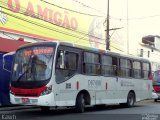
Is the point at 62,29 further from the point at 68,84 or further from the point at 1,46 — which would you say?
the point at 68,84

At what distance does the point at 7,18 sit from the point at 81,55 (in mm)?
12833

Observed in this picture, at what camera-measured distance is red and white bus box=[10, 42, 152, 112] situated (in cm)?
1566

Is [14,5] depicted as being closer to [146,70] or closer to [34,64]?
[146,70]

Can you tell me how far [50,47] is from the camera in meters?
16.1

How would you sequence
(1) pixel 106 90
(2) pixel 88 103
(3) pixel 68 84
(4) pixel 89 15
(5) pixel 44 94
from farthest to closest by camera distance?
(4) pixel 89 15, (1) pixel 106 90, (2) pixel 88 103, (3) pixel 68 84, (5) pixel 44 94

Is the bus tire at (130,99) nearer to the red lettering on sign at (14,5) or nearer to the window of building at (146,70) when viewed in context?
the window of building at (146,70)

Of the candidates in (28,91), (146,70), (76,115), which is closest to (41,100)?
(28,91)

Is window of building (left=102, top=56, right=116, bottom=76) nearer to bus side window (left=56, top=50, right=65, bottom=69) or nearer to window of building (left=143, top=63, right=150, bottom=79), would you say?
bus side window (left=56, top=50, right=65, bottom=69)

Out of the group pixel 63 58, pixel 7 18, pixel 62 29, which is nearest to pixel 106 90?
pixel 63 58

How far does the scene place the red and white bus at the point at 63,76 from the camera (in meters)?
15.7

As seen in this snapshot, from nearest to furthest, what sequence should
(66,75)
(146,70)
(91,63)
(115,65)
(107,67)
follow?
(66,75) < (91,63) < (107,67) < (115,65) < (146,70)

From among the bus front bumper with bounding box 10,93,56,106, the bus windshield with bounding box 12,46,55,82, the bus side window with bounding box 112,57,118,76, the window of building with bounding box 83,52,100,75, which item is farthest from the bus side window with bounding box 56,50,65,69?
the bus side window with bounding box 112,57,118,76

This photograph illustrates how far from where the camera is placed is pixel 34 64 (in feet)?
52.6

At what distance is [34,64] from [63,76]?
126 cm
